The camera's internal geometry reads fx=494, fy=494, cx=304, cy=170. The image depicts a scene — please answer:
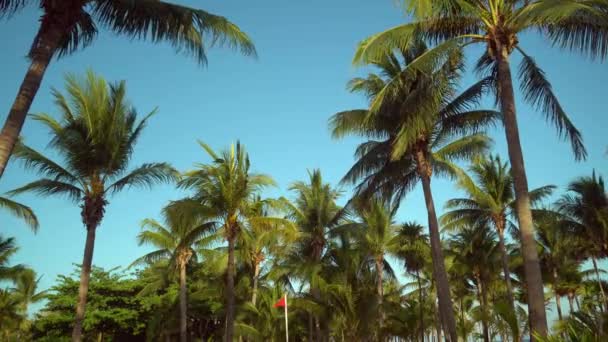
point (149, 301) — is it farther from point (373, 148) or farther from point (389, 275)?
point (373, 148)

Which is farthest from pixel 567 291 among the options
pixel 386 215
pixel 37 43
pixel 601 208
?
pixel 37 43

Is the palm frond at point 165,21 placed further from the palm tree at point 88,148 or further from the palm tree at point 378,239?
the palm tree at point 378,239

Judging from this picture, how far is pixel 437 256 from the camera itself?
1784 centimetres

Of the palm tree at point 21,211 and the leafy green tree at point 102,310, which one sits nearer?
the palm tree at point 21,211

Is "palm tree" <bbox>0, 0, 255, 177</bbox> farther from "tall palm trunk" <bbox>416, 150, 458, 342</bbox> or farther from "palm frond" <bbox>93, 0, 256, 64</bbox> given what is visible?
"tall palm trunk" <bbox>416, 150, 458, 342</bbox>

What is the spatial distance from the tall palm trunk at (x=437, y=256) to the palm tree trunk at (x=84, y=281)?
11655 mm

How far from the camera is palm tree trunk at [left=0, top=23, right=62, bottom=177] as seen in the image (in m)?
7.75

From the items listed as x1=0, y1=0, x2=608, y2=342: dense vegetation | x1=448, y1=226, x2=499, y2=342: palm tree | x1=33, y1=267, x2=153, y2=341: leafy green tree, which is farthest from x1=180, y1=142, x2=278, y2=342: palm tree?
x1=448, y1=226, x2=499, y2=342: palm tree

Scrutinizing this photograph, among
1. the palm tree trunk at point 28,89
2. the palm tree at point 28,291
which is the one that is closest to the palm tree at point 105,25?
the palm tree trunk at point 28,89

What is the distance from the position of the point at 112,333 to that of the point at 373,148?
23.0m

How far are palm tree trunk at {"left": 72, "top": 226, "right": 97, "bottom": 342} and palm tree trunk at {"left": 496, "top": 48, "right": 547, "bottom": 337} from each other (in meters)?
12.4

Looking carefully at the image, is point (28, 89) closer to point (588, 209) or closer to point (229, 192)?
point (229, 192)

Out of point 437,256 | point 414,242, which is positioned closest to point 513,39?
point 437,256

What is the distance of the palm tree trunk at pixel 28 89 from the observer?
7.75 metres
